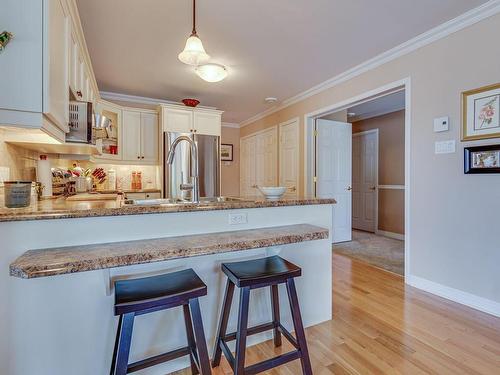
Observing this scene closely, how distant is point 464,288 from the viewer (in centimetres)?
228

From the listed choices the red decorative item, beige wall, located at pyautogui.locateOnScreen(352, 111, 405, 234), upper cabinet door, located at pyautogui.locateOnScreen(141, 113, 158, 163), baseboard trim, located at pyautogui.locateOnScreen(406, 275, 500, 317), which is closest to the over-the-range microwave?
upper cabinet door, located at pyautogui.locateOnScreen(141, 113, 158, 163)

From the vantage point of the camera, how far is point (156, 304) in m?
1.12

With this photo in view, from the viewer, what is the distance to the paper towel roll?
2225 millimetres

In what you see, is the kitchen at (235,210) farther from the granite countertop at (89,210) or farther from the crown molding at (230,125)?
the crown molding at (230,125)

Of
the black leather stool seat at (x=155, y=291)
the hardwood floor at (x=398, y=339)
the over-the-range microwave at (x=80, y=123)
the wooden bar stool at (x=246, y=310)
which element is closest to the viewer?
the black leather stool seat at (x=155, y=291)

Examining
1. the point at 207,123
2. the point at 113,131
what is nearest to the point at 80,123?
the point at 113,131

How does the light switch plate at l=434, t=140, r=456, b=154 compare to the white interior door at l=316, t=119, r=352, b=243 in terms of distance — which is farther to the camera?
the white interior door at l=316, t=119, r=352, b=243

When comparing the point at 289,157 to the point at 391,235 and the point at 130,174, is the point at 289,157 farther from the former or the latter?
the point at 130,174

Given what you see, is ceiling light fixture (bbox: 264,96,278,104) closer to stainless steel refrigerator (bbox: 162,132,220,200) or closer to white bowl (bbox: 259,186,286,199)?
stainless steel refrigerator (bbox: 162,132,220,200)

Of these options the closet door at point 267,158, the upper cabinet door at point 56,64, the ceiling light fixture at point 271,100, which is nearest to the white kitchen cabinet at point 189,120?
the ceiling light fixture at point 271,100

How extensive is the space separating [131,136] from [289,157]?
8.27 feet

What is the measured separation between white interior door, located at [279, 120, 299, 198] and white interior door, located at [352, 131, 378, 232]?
1.97 m

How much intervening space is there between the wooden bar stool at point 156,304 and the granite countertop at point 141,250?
157 mm

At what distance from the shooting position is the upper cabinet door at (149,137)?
13.5 ft
